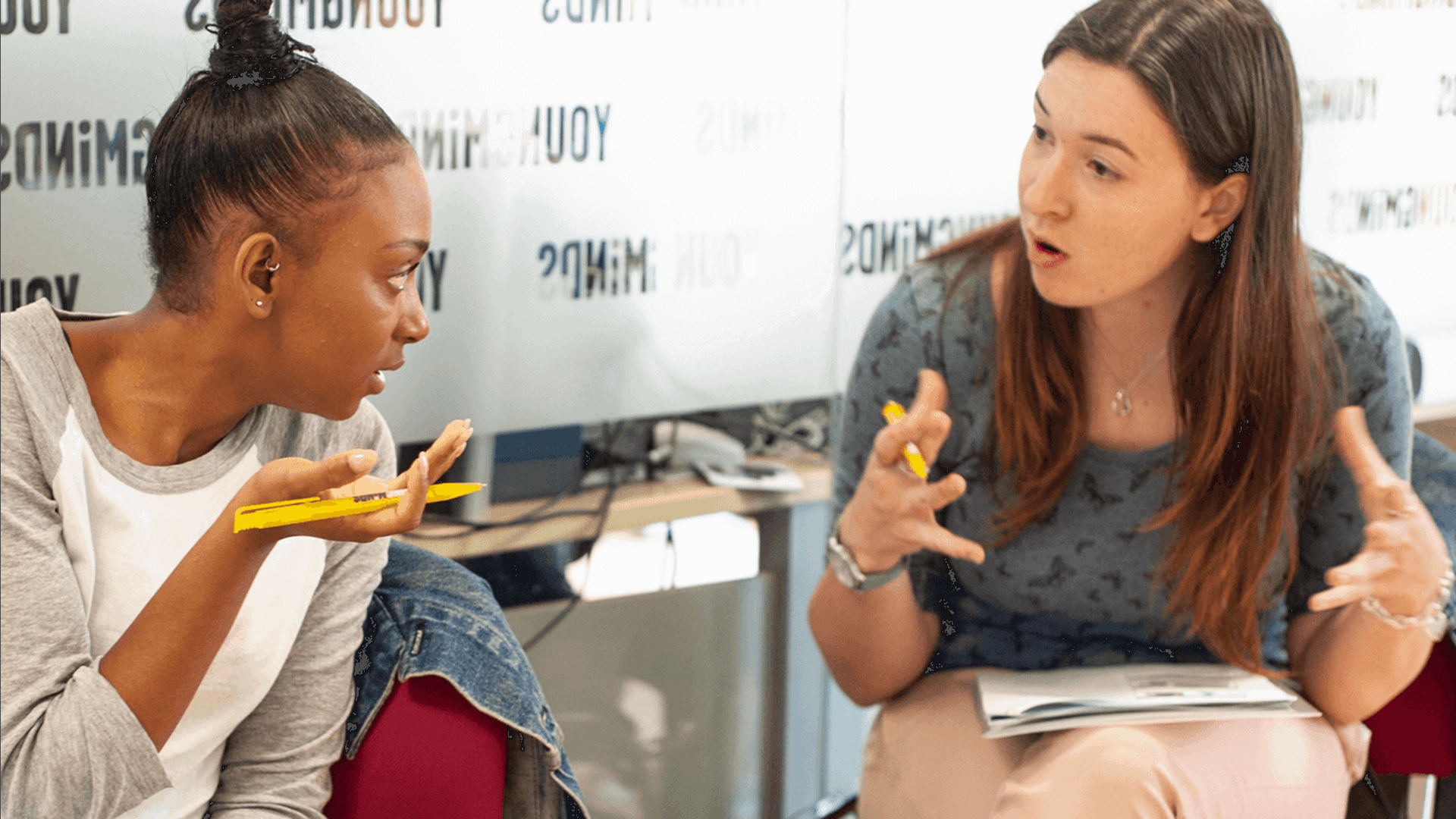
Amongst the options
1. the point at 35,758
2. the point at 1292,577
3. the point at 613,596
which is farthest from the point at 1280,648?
the point at 35,758

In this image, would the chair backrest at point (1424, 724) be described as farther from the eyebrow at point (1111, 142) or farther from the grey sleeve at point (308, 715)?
the grey sleeve at point (308, 715)

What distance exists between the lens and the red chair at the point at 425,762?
4.16 feet

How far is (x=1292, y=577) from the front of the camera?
5.66ft

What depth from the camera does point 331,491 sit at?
101 cm

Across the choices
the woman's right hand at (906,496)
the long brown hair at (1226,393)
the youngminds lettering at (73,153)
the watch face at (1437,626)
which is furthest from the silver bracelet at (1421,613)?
the youngminds lettering at (73,153)

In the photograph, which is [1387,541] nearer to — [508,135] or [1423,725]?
[1423,725]

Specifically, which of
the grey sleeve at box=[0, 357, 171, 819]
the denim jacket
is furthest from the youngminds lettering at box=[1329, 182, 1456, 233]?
the grey sleeve at box=[0, 357, 171, 819]

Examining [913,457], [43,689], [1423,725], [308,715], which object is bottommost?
[1423,725]

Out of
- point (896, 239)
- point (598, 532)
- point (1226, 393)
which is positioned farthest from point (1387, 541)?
point (598, 532)

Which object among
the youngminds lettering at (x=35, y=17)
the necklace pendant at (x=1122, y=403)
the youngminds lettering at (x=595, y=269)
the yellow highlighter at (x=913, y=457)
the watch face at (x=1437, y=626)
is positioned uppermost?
the youngminds lettering at (x=35, y=17)

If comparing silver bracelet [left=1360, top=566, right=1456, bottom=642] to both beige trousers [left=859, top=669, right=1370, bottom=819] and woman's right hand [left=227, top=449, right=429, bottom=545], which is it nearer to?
beige trousers [left=859, top=669, right=1370, bottom=819]

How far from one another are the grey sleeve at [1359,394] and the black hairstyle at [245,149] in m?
1.19

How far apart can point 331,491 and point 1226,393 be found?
1066mm

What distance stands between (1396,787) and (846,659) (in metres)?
0.85
